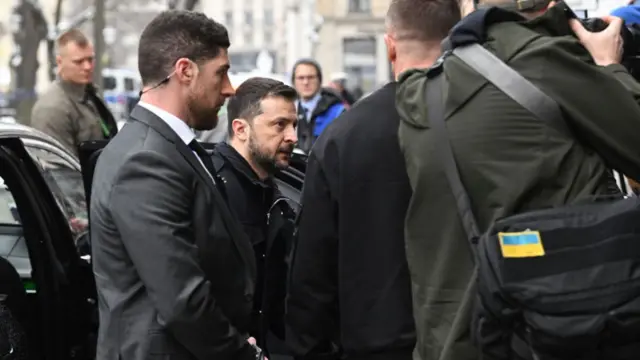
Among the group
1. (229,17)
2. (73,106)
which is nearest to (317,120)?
(73,106)

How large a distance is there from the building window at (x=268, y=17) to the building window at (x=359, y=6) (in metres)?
45.1

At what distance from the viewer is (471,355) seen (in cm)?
303

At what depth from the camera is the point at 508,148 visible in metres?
2.94

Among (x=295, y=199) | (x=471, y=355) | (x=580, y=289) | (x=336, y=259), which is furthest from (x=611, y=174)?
(x=295, y=199)

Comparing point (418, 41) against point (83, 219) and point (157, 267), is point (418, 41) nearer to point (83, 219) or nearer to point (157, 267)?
point (157, 267)

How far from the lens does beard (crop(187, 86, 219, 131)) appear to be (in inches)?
146

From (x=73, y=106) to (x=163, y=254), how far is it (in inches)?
203

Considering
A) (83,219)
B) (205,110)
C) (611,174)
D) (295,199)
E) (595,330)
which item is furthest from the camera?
(83,219)

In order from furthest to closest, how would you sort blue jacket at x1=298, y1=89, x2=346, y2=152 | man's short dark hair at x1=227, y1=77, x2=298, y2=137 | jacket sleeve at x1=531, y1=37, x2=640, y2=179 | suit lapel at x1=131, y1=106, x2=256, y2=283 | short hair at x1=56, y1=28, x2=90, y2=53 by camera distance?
blue jacket at x1=298, y1=89, x2=346, y2=152
short hair at x1=56, y1=28, x2=90, y2=53
man's short dark hair at x1=227, y1=77, x2=298, y2=137
suit lapel at x1=131, y1=106, x2=256, y2=283
jacket sleeve at x1=531, y1=37, x2=640, y2=179

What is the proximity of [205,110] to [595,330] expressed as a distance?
1544 millimetres

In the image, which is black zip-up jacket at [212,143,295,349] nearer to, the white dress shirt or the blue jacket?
the white dress shirt

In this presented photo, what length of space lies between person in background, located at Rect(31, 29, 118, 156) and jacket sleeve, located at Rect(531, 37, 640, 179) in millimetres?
5699

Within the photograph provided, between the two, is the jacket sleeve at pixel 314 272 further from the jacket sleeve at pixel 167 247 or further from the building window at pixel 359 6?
the building window at pixel 359 6

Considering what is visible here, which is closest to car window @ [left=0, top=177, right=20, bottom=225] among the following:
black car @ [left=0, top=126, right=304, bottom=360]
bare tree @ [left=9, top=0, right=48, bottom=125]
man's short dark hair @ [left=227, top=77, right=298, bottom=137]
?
black car @ [left=0, top=126, right=304, bottom=360]
